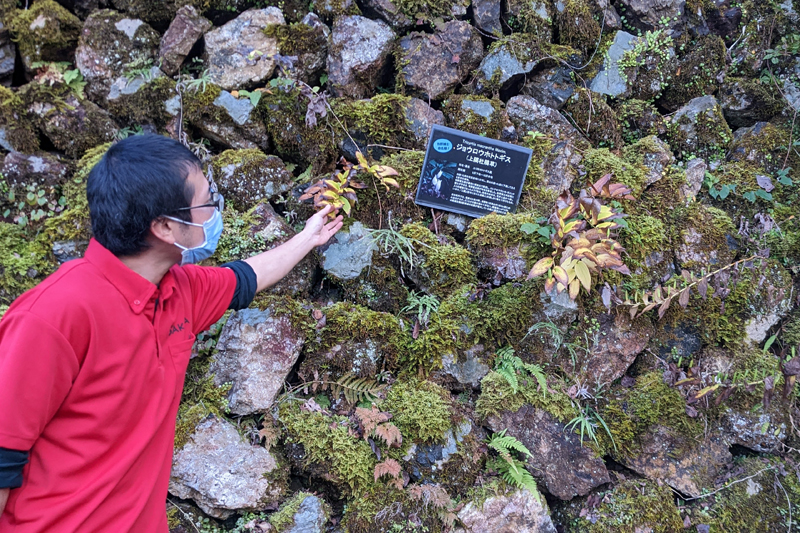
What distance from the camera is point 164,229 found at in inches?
97.2

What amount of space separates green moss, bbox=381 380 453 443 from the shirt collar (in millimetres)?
2385

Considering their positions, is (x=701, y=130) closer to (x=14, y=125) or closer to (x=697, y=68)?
(x=697, y=68)

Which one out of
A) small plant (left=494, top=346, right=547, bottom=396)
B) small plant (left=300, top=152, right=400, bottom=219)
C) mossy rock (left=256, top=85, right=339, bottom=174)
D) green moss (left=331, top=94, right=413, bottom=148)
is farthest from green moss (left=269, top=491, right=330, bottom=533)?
green moss (left=331, top=94, right=413, bottom=148)

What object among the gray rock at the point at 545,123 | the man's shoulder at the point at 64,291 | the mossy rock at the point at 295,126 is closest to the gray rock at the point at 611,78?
the gray rock at the point at 545,123

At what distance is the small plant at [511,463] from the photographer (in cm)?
396

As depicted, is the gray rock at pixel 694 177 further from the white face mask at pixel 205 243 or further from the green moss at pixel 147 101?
the green moss at pixel 147 101

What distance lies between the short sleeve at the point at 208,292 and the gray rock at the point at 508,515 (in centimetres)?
257

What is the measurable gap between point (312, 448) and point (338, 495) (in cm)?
48

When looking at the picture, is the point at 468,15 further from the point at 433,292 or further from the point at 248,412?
the point at 248,412

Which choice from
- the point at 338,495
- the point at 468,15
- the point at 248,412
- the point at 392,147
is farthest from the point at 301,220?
the point at 468,15

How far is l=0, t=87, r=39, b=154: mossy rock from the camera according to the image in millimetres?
4781

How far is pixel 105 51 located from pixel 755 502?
766 cm

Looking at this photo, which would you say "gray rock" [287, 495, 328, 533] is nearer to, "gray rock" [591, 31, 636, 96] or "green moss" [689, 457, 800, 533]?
"green moss" [689, 457, 800, 533]

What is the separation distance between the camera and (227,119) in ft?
16.2
